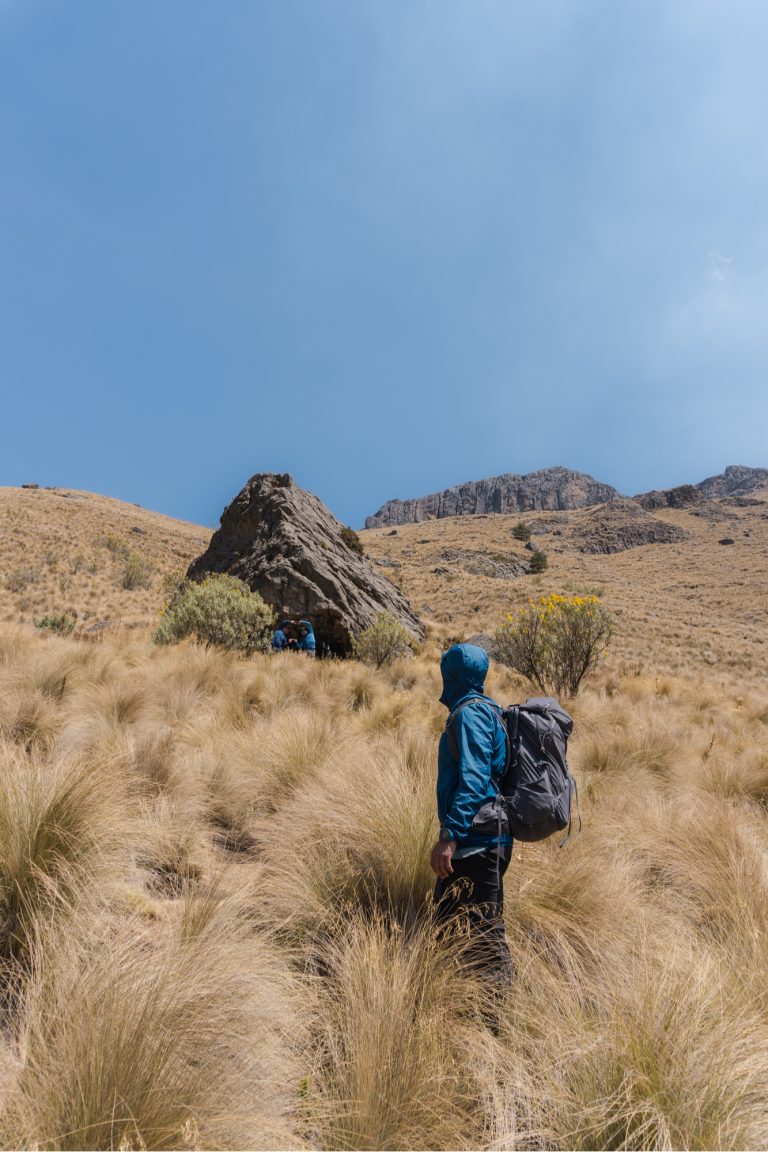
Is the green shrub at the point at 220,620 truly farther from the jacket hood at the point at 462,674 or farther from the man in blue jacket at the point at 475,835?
the man in blue jacket at the point at 475,835

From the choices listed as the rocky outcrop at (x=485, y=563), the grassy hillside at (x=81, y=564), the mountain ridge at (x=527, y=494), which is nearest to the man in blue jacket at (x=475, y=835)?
the grassy hillside at (x=81, y=564)

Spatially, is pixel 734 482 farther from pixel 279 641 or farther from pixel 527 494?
pixel 279 641

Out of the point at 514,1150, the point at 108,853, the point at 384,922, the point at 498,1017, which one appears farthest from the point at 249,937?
the point at 514,1150

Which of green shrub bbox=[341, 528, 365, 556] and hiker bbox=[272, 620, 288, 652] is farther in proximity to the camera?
green shrub bbox=[341, 528, 365, 556]

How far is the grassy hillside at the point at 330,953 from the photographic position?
1555 mm

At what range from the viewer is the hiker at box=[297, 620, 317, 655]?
1134cm

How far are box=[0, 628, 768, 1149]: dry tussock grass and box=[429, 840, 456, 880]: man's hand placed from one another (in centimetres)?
31

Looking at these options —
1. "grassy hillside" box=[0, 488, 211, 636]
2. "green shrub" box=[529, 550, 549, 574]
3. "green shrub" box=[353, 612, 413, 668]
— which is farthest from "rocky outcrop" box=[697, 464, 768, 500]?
"green shrub" box=[353, 612, 413, 668]

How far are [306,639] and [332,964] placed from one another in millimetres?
9295

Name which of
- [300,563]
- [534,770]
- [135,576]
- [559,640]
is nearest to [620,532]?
[135,576]

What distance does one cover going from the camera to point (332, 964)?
7.38 ft

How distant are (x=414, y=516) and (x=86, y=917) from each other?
487ft

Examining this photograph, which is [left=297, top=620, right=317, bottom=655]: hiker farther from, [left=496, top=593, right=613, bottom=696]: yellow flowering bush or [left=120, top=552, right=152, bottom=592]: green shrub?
[left=120, top=552, right=152, bottom=592]: green shrub

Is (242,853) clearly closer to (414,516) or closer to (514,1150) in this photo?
(514,1150)
